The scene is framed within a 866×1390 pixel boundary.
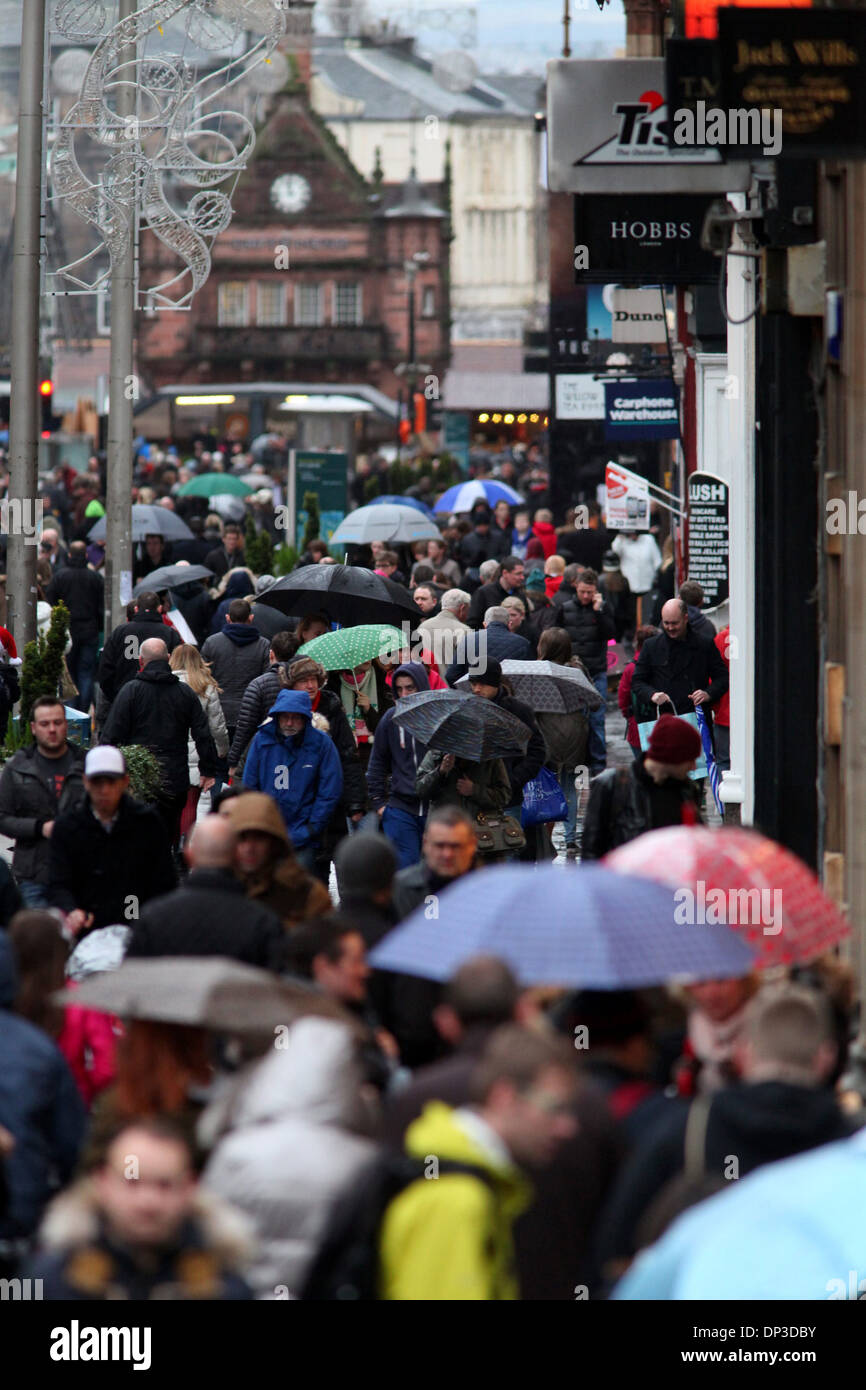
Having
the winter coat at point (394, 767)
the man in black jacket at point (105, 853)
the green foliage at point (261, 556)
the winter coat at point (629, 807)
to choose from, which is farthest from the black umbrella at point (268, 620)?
Result: the man in black jacket at point (105, 853)

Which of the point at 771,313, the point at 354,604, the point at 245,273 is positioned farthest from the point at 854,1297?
the point at 245,273

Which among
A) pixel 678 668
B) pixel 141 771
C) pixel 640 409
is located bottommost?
pixel 141 771

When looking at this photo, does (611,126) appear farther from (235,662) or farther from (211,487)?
(211,487)

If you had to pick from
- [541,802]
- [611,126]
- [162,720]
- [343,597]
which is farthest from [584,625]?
[611,126]

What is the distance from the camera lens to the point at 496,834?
11953mm

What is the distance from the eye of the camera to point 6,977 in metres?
6.73

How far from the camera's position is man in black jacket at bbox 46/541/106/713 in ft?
70.7

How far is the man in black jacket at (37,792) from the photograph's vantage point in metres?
10.5

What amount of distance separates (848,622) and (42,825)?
151 inches

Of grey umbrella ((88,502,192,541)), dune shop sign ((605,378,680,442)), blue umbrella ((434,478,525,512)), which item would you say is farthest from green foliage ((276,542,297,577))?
blue umbrella ((434,478,525,512))

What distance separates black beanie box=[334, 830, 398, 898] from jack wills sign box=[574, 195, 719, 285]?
28.1 feet

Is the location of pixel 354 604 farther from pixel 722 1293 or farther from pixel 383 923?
pixel 722 1293

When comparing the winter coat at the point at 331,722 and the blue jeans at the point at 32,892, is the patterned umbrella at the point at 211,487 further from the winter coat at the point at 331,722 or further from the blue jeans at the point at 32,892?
the blue jeans at the point at 32,892

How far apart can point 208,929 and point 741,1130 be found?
310cm
